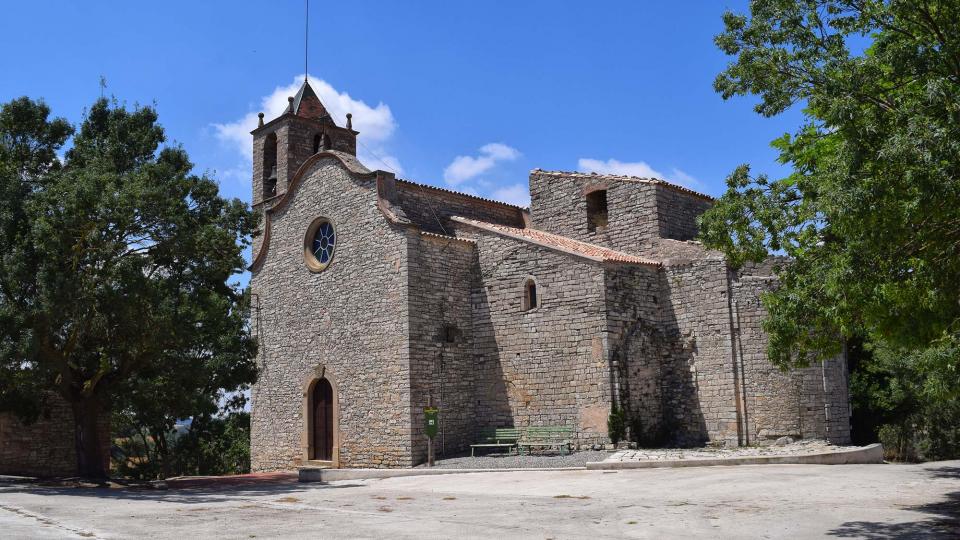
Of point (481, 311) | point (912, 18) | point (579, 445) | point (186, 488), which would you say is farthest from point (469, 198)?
point (912, 18)

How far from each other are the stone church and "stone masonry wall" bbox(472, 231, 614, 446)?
0.04 m

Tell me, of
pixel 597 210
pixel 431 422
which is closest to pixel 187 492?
pixel 431 422

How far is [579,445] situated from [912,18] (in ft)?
43.8

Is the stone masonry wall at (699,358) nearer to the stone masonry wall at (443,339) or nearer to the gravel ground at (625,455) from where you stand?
the gravel ground at (625,455)

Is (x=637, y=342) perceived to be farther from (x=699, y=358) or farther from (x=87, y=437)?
(x=87, y=437)

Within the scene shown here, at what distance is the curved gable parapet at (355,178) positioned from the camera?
21.6 metres

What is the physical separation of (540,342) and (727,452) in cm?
530

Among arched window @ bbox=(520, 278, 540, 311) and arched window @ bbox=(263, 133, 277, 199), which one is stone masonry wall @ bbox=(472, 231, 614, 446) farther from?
arched window @ bbox=(263, 133, 277, 199)

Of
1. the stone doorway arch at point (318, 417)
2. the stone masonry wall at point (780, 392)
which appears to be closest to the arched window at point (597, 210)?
the stone masonry wall at point (780, 392)

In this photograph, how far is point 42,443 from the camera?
20406 millimetres

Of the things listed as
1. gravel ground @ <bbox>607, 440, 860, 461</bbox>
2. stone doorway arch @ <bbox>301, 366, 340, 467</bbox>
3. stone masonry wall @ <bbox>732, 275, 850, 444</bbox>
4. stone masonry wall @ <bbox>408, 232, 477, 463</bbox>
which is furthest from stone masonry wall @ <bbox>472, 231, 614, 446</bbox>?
stone doorway arch @ <bbox>301, 366, 340, 467</bbox>

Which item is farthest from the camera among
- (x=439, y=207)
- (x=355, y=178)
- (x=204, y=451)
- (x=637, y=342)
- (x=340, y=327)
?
(x=204, y=451)

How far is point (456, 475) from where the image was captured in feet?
57.6

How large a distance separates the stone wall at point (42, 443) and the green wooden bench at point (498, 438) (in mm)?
10174
